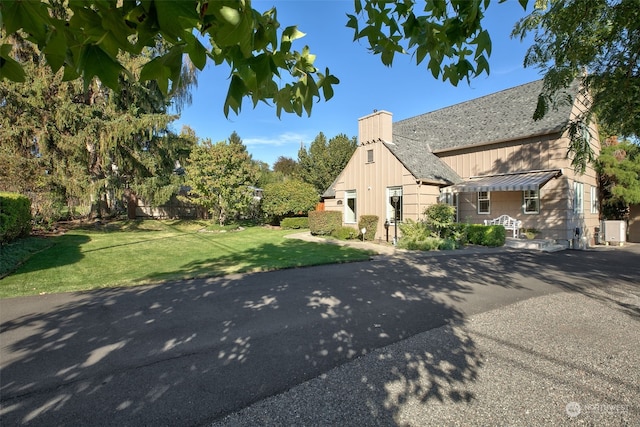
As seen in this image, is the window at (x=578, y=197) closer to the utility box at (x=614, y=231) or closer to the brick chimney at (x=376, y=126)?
the utility box at (x=614, y=231)

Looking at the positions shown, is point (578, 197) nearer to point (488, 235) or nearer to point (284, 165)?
point (488, 235)

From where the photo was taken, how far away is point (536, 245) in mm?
14039

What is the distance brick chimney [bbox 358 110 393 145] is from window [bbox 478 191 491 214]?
598cm

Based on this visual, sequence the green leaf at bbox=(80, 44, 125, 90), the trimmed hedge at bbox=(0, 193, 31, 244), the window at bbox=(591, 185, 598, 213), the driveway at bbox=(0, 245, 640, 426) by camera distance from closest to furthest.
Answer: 1. the green leaf at bbox=(80, 44, 125, 90)
2. the driveway at bbox=(0, 245, 640, 426)
3. the trimmed hedge at bbox=(0, 193, 31, 244)
4. the window at bbox=(591, 185, 598, 213)

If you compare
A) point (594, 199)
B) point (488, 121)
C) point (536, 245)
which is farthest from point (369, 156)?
point (594, 199)

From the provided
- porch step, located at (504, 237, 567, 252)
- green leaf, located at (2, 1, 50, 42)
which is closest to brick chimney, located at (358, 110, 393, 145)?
porch step, located at (504, 237, 567, 252)

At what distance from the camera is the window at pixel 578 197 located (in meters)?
15.9

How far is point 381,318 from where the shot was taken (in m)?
5.04

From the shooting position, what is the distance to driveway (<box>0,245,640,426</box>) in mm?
2859

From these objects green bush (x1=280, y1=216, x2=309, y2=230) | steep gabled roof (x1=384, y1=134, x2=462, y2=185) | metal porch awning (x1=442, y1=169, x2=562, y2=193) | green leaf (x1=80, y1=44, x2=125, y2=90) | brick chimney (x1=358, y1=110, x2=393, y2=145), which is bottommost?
green bush (x1=280, y1=216, x2=309, y2=230)

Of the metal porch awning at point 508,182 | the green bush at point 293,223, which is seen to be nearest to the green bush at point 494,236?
the metal porch awning at point 508,182

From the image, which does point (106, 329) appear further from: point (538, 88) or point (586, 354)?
point (538, 88)

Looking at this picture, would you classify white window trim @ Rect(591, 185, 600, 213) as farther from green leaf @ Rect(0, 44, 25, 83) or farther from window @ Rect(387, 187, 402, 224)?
green leaf @ Rect(0, 44, 25, 83)

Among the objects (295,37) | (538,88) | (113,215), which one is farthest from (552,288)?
(113,215)
